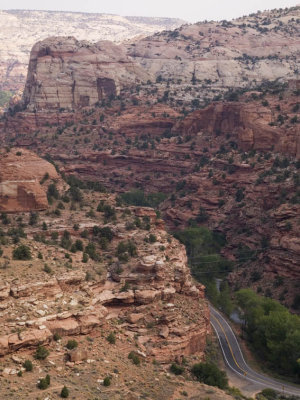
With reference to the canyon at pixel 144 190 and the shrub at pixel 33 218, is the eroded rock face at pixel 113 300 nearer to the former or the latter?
the canyon at pixel 144 190

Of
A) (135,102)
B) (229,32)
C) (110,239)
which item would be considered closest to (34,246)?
(110,239)

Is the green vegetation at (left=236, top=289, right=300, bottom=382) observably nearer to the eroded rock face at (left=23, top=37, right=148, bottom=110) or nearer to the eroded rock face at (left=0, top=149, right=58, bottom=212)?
the eroded rock face at (left=0, top=149, right=58, bottom=212)

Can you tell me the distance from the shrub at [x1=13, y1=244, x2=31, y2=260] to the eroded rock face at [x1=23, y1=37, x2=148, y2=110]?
10085 cm

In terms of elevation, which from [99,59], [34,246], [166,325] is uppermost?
[99,59]

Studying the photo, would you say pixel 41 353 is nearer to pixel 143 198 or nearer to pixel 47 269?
pixel 47 269

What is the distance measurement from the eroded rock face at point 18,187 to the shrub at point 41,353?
83.3 ft

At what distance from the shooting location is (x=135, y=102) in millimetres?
144875

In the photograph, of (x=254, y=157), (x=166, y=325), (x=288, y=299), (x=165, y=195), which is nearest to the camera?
(x=166, y=325)

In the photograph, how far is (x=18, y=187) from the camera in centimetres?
6638

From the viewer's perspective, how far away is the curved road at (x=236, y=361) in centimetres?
5653

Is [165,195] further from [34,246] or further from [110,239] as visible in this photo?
[34,246]

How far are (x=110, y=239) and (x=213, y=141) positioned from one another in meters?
61.8

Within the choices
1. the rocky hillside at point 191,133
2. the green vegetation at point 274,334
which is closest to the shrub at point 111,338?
the green vegetation at point 274,334

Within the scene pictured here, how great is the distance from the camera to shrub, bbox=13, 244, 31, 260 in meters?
52.6
